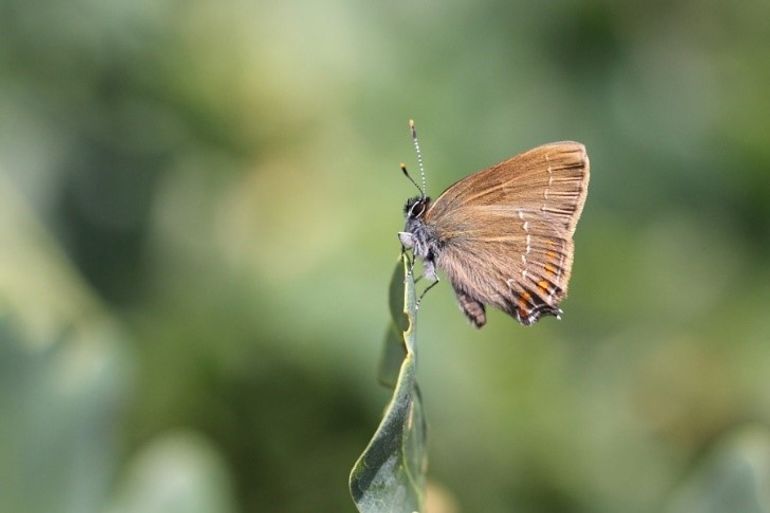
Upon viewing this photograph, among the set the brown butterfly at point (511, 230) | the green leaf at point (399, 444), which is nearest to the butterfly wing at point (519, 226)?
the brown butterfly at point (511, 230)

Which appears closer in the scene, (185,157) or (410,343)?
(410,343)

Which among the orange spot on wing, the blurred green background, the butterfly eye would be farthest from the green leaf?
the blurred green background

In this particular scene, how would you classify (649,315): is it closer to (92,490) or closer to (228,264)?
(228,264)

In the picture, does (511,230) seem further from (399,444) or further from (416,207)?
(399,444)

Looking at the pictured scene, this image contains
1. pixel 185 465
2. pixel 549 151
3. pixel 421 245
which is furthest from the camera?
pixel 421 245

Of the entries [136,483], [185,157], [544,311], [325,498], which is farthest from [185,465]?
[185,157]

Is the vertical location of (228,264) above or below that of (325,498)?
above

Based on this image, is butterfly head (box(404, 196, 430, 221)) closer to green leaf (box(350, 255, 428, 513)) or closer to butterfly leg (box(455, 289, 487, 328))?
butterfly leg (box(455, 289, 487, 328))

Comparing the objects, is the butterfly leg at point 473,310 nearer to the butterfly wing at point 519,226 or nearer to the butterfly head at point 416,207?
the butterfly wing at point 519,226

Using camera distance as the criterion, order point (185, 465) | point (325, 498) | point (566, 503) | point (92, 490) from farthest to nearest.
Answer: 1. point (566, 503)
2. point (325, 498)
3. point (185, 465)
4. point (92, 490)
